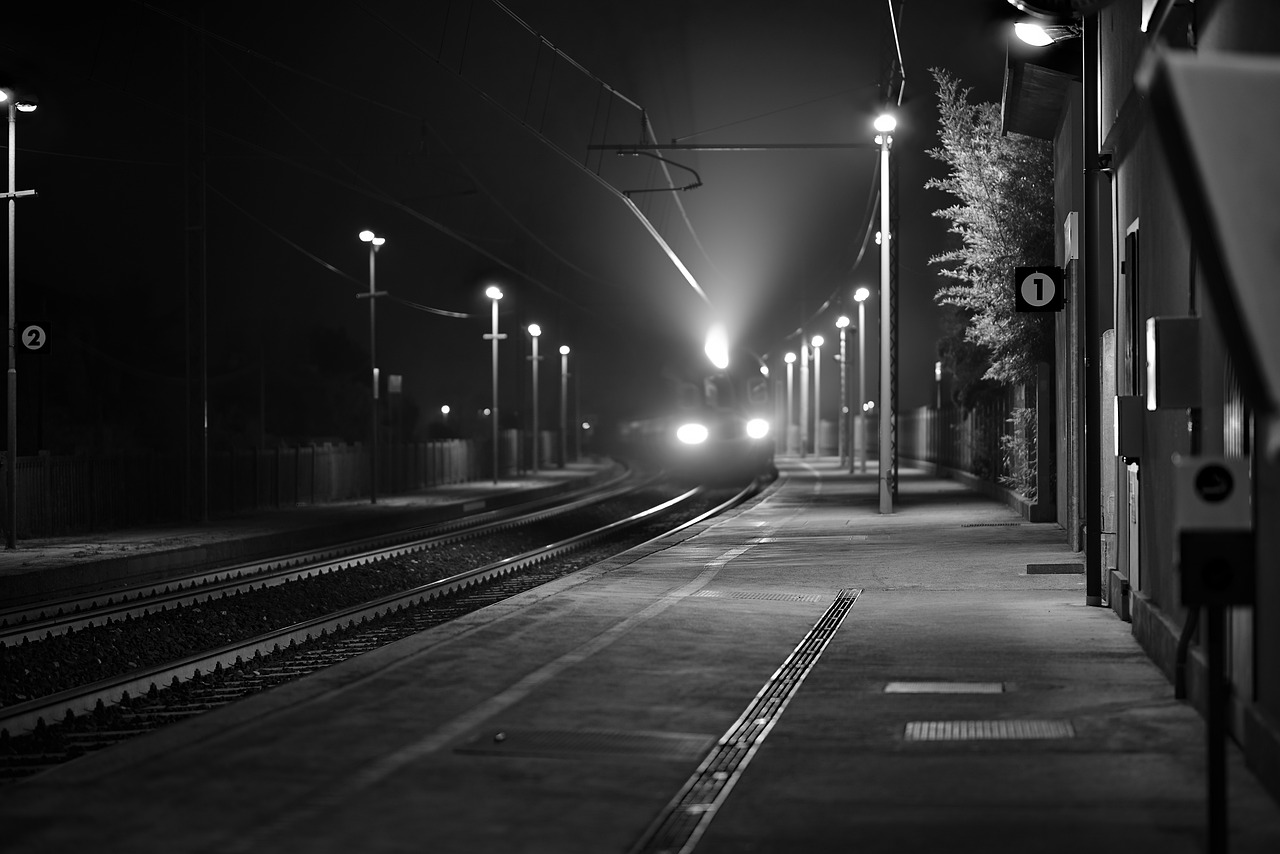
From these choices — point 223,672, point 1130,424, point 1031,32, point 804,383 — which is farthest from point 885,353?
point 804,383

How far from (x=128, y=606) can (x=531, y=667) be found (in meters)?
7.58

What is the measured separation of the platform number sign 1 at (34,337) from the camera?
25.0 metres

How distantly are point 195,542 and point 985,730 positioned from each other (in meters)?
19.4

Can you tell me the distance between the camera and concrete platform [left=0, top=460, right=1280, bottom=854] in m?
6.26

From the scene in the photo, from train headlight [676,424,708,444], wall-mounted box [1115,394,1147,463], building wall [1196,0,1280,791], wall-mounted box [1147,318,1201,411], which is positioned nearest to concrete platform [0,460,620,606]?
train headlight [676,424,708,444]

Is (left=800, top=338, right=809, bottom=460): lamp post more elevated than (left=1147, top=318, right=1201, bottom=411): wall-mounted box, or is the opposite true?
(left=800, top=338, right=809, bottom=460): lamp post

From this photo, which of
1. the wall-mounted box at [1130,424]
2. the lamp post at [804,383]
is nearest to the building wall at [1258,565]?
the wall-mounted box at [1130,424]

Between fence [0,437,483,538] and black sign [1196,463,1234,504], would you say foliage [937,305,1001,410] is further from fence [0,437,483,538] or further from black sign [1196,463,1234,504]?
black sign [1196,463,1234,504]

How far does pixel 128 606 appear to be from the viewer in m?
16.5

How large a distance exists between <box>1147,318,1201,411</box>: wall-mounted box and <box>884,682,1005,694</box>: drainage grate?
86.8 inches

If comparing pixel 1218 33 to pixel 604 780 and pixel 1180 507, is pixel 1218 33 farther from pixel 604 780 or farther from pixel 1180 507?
pixel 604 780

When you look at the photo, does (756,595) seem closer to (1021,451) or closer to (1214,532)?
(1214,532)

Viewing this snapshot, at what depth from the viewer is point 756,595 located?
50.5ft

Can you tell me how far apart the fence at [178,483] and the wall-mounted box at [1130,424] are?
19.2 m
